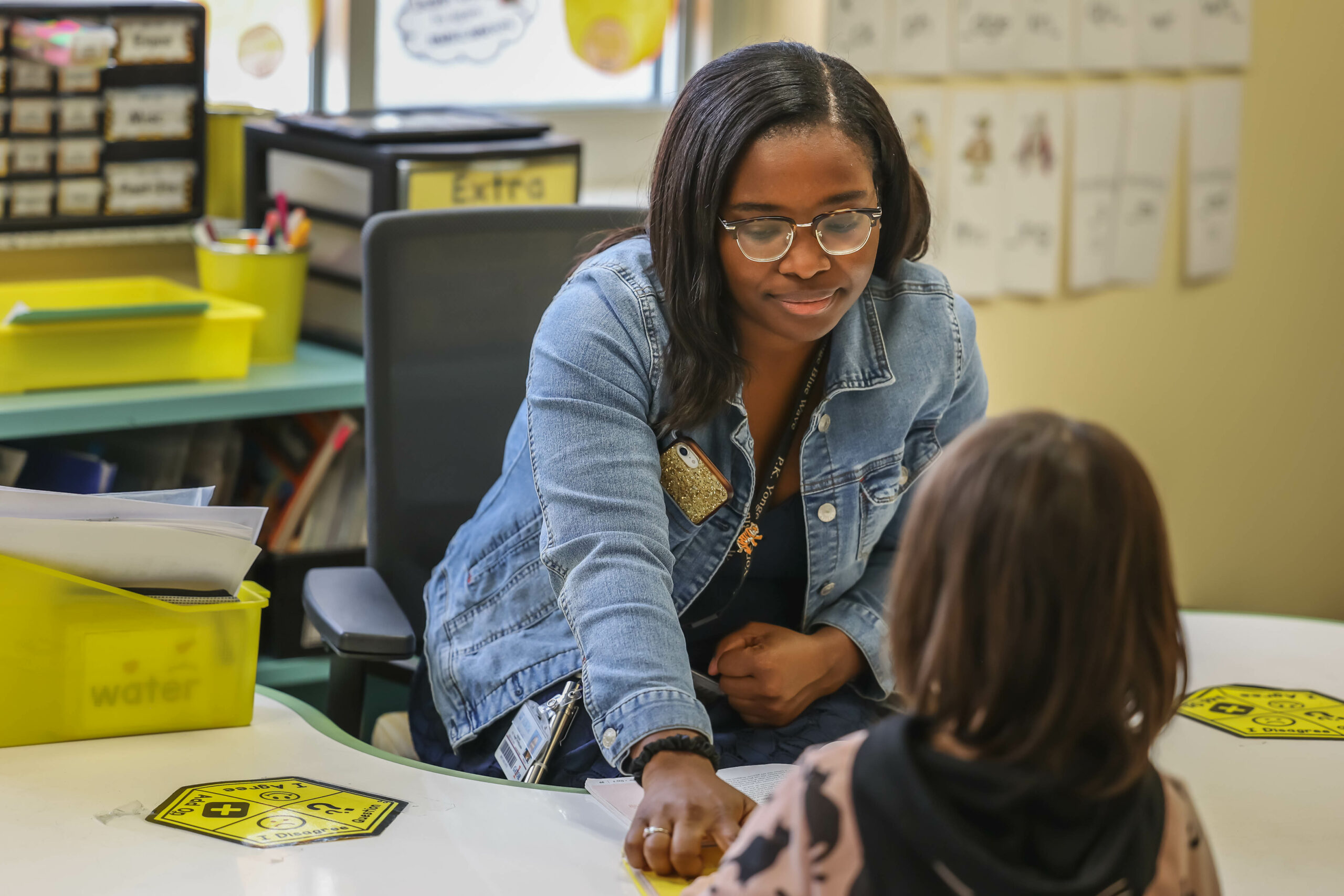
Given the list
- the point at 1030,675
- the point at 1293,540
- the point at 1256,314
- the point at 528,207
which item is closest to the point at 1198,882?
the point at 1030,675

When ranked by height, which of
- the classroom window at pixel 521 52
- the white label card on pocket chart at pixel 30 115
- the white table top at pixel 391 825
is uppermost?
the classroom window at pixel 521 52

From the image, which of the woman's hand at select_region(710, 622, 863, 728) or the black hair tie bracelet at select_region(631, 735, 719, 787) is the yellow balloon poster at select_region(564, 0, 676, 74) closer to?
the woman's hand at select_region(710, 622, 863, 728)

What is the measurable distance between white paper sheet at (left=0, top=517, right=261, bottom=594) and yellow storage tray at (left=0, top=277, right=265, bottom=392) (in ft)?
2.34

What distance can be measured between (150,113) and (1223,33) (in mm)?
1998

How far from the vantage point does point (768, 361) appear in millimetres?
1241

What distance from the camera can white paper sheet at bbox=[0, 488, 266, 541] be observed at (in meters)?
1.00

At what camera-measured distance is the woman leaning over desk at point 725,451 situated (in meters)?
1.08

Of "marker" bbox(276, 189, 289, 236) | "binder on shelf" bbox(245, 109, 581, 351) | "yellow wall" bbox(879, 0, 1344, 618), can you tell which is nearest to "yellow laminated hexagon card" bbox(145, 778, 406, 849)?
"binder on shelf" bbox(245, 109, 581, 351)

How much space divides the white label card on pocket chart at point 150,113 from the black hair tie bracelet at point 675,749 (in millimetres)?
1337

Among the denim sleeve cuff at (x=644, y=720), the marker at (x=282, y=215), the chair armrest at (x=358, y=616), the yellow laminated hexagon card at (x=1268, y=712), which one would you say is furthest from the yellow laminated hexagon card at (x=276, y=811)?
the marker at (x=282, y=215)

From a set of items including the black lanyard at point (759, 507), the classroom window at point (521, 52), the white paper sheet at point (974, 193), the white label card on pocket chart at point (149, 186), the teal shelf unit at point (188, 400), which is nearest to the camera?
the black lanyard at point (759, 507)

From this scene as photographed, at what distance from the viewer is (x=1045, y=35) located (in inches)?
102

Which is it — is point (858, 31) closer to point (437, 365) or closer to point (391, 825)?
point (437, 365)

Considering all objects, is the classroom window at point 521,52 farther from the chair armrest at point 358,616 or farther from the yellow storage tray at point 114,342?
the chair armrest at point 358,616
